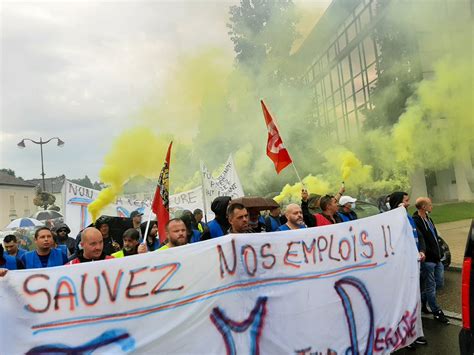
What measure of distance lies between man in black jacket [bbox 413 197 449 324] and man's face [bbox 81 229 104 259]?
350cm

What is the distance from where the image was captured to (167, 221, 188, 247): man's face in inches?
134

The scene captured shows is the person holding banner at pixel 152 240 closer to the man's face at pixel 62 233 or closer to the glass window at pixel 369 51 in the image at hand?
the man's face at pixel 62 233

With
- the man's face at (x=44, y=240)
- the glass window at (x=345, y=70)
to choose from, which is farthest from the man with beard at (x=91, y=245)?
the glass window at (x=345, y=70)

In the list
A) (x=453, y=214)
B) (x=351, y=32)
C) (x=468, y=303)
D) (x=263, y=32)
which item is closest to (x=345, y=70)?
(x=351, y=32)

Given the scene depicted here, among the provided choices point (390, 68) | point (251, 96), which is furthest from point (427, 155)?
point (251, 96)

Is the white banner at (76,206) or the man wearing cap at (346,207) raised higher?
the white banner at (76,206)

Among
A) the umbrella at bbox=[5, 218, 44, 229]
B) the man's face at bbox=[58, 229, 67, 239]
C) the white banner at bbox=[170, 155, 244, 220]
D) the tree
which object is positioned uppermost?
the tree

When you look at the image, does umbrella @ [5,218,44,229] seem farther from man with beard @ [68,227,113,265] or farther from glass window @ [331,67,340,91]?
glass window @ [331,67,340,91]

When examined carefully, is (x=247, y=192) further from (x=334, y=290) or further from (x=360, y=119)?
(x=334, y=290)

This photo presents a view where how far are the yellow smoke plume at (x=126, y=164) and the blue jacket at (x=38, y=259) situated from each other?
4455 mm

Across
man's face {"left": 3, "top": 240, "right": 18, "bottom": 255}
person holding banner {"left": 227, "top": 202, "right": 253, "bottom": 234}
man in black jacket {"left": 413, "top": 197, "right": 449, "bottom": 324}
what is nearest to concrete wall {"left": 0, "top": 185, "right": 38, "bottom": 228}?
man's face {"left": 3, "top": 240, "right": 18, "bottom": 255}

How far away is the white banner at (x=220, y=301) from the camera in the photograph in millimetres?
2451

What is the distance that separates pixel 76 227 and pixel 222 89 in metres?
23.2

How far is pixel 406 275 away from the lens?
372 centimetres
